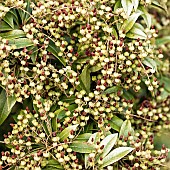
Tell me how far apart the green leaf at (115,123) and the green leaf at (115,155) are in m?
0.13

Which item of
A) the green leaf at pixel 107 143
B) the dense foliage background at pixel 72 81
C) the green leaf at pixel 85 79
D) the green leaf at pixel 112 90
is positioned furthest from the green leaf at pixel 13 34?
the green leaf at pixel 107 143

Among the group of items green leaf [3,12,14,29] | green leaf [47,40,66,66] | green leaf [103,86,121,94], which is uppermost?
green leaf [3,12,14,29]

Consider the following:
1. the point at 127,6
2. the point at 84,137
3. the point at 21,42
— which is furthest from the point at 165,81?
the point at 21,42

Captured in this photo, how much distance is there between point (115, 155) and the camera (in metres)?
1.52

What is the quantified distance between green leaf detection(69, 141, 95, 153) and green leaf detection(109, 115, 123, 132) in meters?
0.16

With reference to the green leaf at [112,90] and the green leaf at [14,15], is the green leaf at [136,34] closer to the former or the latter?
the green leaf at [112,90]

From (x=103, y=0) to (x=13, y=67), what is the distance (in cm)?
42

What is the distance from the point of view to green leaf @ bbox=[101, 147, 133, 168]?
1.51m

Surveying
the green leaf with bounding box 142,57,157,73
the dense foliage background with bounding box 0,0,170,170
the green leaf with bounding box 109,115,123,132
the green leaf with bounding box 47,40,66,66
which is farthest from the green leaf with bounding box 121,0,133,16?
the green leaf with bounding box 109,115,123,132

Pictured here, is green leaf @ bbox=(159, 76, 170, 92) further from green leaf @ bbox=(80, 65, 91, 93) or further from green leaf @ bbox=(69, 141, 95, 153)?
green leaf @ bbox=(69, 141, 95, 153)

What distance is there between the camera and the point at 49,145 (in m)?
1.52

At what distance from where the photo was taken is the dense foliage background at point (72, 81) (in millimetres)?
1502

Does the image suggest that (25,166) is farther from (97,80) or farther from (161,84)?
(161,84)

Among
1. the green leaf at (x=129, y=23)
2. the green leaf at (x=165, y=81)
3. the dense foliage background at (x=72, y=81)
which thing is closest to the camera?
the dense foliage background at (x=72, y=81)
